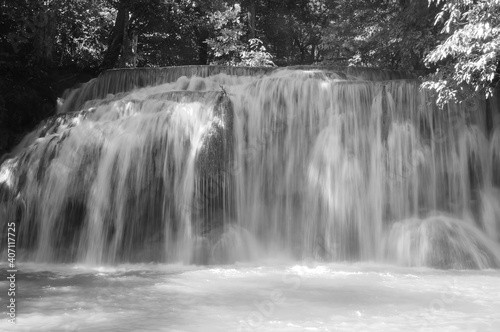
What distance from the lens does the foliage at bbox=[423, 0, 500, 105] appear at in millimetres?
8953

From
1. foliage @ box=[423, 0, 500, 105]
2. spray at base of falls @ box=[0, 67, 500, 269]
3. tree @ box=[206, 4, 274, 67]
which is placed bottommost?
spray at base of falls @ box=[0, 67, 500, 269]

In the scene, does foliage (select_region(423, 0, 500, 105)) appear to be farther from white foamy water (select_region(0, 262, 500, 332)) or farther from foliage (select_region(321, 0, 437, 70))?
white foamy water (select_region(0, 262, 500, 332))

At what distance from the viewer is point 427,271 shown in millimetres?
8133

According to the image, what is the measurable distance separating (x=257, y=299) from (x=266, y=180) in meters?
4.41

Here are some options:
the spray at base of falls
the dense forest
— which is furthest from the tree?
the spray at base of falls

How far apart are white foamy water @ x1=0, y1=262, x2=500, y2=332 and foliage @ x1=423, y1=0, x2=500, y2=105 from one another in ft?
11.3

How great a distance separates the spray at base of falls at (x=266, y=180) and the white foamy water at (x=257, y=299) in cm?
94

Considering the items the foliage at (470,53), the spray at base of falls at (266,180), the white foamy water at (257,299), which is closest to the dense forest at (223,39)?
the foliage at (470,53)

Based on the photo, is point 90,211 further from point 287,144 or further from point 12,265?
point 287,144

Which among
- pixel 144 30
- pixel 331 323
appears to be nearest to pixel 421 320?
pixel 331 323

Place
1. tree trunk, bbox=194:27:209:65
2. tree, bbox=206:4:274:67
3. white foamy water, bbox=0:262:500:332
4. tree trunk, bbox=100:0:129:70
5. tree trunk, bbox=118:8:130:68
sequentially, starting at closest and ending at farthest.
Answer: white foamy water, bbox=0:262:500:332
tree trunk, bbox=118:8:130:68
tree trunk, bbox=100:0:129:70
tree, bbox=206:4:274:67
tree trunk, bbox=194:27:209:65

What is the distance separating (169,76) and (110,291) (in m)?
8.40

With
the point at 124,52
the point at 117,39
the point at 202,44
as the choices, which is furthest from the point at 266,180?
the point at 202,44

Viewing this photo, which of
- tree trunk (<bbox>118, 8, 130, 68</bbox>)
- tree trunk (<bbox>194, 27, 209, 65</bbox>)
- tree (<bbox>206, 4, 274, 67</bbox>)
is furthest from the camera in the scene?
tree trunk (<bbox>194, 27, 209, 65</bbox>)
